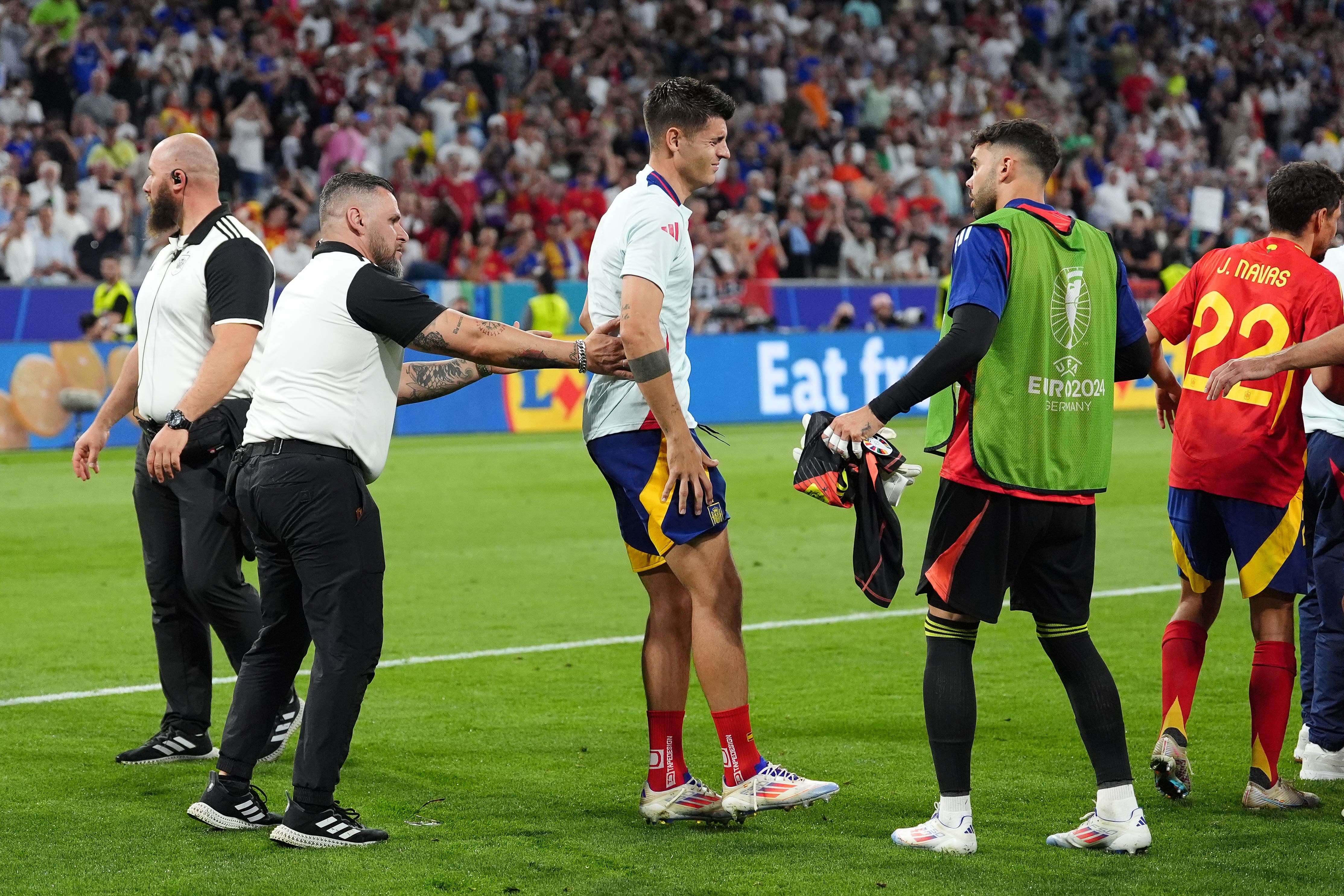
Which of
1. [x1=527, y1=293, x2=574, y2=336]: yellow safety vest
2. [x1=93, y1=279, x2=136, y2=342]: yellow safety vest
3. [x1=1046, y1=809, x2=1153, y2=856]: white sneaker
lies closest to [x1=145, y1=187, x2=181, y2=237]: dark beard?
[x1=1046, y1=809, x2=1153, y2=856]: white sneaker

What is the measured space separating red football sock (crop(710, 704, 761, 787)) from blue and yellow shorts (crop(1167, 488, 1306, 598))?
1662 mm

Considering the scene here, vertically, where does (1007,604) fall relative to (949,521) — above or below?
below

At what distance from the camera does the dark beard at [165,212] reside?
5.77 meters

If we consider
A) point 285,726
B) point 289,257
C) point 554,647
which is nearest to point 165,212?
point 285,726

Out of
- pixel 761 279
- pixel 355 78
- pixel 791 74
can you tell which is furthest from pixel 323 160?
pixel 791 74

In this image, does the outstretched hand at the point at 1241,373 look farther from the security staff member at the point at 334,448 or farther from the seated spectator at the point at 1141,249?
the seated spectator at the point at 1141,249

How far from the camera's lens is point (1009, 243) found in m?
4.62

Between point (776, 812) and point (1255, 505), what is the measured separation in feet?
6.37

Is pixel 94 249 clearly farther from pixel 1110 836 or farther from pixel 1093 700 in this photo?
pixel 1110 836

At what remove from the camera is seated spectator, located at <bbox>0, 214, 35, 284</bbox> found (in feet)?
60.3

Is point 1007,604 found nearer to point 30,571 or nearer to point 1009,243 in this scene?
point 1009,243

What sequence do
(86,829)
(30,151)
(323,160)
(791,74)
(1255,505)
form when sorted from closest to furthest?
(86,829), (1255,505), (30,151), (323,160), (791,74)

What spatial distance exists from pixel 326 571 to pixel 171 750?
5.25ft

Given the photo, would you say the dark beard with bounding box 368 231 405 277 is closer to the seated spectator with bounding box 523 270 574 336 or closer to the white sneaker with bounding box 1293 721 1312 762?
the white sneaker with bounding box 1293 721 1312 762
